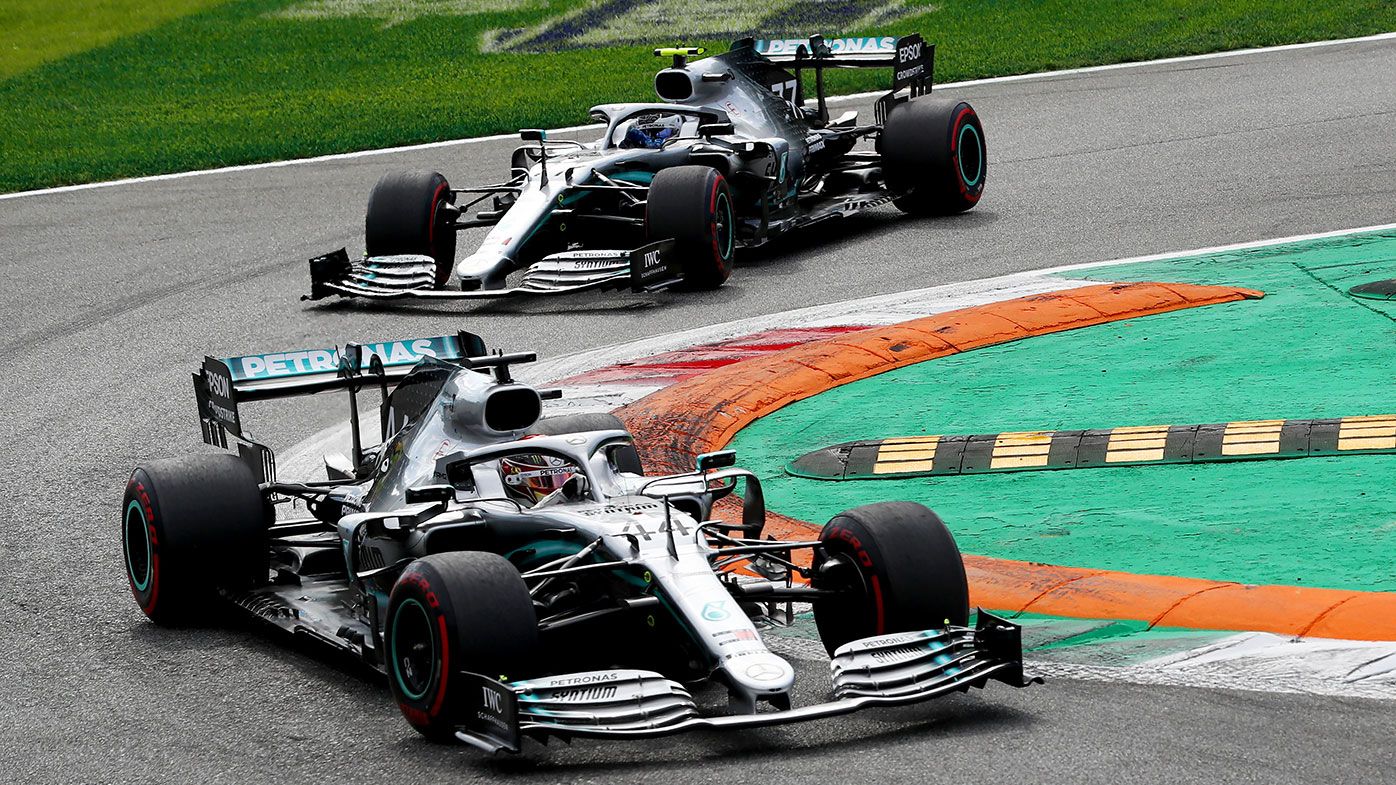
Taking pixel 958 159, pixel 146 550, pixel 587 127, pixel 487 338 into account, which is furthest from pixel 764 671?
pixel 587 127

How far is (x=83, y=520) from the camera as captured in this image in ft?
34.6

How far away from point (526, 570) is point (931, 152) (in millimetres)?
10674

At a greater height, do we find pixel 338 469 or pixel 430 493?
pixel 430 493

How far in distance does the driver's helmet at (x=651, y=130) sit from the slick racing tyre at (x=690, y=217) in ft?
3.93

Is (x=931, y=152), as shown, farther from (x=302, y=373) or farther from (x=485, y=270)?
(x=302, y=373)

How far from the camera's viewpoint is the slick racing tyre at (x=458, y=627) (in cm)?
674

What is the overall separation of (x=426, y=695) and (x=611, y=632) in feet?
2.62

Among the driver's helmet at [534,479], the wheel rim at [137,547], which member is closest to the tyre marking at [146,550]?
the wheel rim at [137,547]

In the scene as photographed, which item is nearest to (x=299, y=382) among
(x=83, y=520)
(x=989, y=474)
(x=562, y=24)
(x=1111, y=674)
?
(x=83, y=520)

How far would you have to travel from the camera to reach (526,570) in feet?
25.5

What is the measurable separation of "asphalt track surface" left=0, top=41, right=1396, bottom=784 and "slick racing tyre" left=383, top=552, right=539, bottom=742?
0.20 metres

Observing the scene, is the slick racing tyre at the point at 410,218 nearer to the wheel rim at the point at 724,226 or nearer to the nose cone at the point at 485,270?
the nose cone at the point at 485,270

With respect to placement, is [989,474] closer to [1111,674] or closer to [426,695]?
[1111,674]

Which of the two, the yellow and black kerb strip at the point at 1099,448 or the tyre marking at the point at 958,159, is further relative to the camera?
the tyre marking at the point at 958,159
